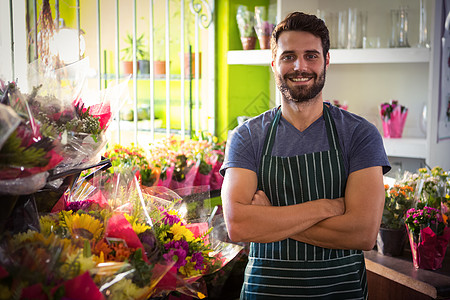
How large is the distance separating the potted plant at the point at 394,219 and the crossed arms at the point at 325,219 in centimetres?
65

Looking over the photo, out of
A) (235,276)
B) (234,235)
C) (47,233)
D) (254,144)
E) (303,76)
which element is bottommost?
(235,276)

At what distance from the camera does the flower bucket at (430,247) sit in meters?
2.06

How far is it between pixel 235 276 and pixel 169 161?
32.0 inches

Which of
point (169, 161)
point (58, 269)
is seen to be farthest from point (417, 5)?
point (58, 269)

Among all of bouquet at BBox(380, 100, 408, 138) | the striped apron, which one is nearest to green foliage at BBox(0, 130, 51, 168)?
the striped apron

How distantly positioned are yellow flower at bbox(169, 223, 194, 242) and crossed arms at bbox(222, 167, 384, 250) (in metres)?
0.35

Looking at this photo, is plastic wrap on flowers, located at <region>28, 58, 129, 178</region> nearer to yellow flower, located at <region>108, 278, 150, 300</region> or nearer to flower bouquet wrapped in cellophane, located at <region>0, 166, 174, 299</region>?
flower bouquet wrapped in cellophane, located at <region>0, 166, 174, 299</region>

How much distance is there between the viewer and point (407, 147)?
325cm

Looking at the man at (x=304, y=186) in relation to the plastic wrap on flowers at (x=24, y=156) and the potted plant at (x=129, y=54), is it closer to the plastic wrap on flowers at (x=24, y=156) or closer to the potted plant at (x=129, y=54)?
the plastic wrap on flowers at (x=24, y=156)

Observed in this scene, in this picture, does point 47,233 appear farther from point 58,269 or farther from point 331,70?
point 331,70

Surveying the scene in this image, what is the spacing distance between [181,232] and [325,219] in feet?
1.73

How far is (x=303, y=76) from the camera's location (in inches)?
66.5

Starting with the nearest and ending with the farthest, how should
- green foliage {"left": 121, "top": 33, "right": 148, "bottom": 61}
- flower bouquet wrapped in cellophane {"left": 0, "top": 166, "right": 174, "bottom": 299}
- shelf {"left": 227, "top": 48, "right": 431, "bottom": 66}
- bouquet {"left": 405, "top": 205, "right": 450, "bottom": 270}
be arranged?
1. flower bouquet wrapped in cellophane {"left": 0, "top": 166, "right": 174, "bottom": 299}
2. bouquet {"left": 405, "top": 205, "right": 450, "bottom": 270}
3. shelf {"left": 227, "top": 48, "right": 431, "bottom": 66}
4. green foliage {"left": 121, "top": 33, "right": 148, "bottom": 61}

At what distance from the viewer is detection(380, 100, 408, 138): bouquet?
3406 millimetres
